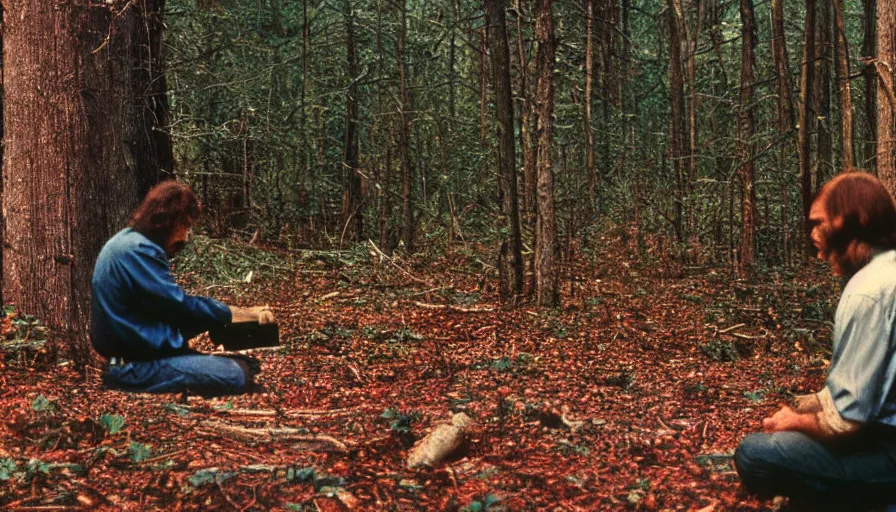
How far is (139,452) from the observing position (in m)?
5.00

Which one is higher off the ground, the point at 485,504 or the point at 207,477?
the point at 207,477

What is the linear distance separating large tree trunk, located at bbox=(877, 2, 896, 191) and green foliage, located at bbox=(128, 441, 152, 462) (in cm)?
677

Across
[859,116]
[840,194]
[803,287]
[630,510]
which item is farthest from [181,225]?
[859,116]

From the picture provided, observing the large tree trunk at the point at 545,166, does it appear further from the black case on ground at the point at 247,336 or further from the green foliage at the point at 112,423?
the green foliage at the point at 112,423

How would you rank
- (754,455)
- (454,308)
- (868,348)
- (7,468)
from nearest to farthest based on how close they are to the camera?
(868,348), (754,455), (7,468), (454,308)

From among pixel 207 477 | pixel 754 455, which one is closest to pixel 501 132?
pixel 207 477

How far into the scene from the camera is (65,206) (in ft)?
21.0

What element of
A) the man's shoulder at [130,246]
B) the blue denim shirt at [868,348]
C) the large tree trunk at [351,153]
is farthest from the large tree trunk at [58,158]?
the large tree trunk at [351,153]

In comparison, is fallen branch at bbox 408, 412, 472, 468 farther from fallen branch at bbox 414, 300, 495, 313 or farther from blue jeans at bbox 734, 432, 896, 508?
fallen branch at bbox 414, 300, 495, 313

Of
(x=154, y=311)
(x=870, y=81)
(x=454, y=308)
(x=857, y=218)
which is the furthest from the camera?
(x=870, y=81)

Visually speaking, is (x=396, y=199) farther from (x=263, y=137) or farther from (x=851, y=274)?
(x=851, y=274)

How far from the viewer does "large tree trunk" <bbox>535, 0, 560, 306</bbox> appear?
1104 cm

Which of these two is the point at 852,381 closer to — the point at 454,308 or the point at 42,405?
the point at 42,405

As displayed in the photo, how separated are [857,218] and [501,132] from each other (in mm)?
8752
